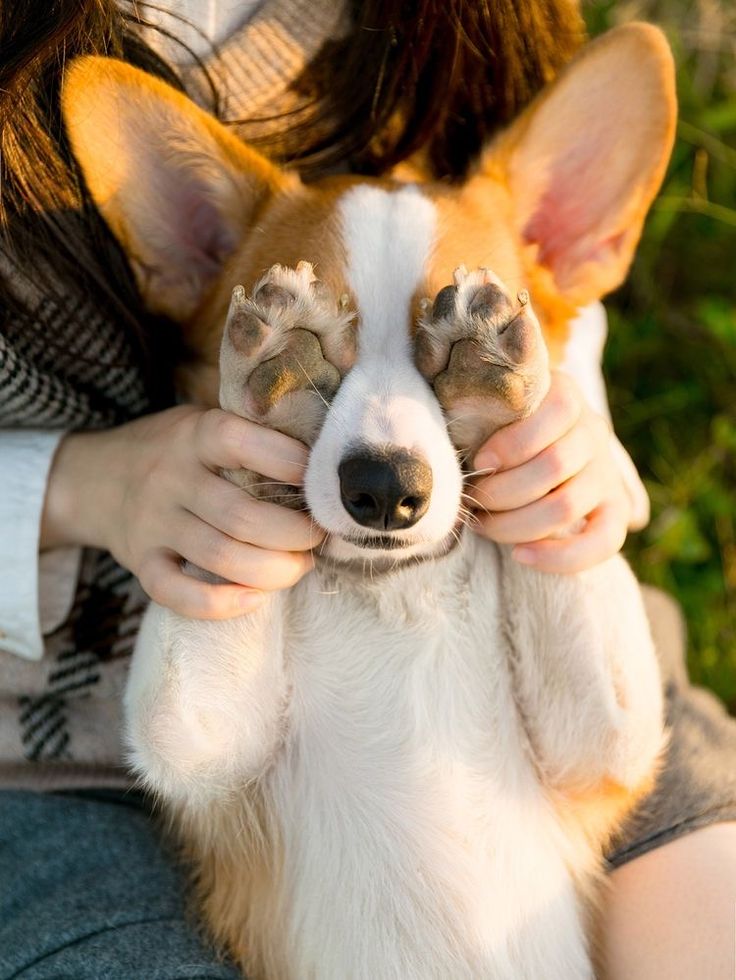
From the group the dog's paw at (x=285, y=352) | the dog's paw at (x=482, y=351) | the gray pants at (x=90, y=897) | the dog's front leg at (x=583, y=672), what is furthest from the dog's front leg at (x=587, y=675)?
the gray pants at (x=90, y=897)

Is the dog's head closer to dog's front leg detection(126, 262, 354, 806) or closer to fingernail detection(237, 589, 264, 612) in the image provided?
dog's front leg detection(126, 262, 354, 806)

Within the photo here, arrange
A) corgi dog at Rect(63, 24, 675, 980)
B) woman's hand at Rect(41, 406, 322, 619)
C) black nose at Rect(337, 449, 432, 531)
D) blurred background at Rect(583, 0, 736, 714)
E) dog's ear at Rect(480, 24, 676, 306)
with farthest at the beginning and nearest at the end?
blurred background at Rect(583, 0, 736, 714)
dog's ear at Rect(480, 24, 676, 306)
corgi dog at Rect(63, 24, 675, 980)
woman's hand at Rect(41, 406, 322, 619)
black nose at Rect(337, 449, 432, 531)

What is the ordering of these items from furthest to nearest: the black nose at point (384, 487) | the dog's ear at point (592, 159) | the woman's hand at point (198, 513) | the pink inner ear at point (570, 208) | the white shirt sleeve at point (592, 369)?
1. the white shirt sleeve at point (592, 369)
2. the pink inner ear at point (570, 208)
3. the dog's ear at point (592, 159)
4. the woman's hand at point (198, 513)
5. the black nose at point (384, 487)

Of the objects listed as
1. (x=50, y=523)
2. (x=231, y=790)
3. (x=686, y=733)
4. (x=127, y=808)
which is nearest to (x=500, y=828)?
(x=231, y=790)

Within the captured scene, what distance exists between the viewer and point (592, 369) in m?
2.11

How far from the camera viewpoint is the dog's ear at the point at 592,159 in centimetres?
158

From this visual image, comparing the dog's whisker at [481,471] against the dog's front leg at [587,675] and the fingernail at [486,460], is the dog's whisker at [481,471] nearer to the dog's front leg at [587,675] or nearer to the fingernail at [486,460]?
the fingernail at [486,460]

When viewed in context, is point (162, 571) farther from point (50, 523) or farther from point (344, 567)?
point (50, 523)

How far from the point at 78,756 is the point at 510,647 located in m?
0.80

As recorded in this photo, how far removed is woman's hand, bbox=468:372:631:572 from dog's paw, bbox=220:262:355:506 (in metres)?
0.24

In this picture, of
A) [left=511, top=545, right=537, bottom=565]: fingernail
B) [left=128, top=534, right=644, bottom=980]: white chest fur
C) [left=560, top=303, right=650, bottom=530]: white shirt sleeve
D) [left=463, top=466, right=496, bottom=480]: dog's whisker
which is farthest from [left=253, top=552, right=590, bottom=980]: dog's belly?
[left=560, top=303, right=650, bottom=530]: white shirt sleeve

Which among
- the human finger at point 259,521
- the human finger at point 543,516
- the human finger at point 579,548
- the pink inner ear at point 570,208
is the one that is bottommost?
the human finger at point 579,548

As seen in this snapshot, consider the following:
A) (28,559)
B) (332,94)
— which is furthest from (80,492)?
(332,94)

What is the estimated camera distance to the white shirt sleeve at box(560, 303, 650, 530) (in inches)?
75.4
